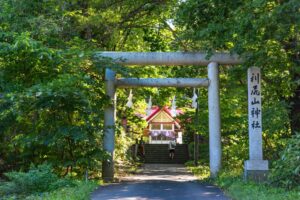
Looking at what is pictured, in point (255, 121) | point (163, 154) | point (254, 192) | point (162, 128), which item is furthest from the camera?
point (162, 128)

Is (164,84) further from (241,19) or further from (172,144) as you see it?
(172,144)

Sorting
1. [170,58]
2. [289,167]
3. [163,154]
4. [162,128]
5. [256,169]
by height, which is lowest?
A: [256,169]

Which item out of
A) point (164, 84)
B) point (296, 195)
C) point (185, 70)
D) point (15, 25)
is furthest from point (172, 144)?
point (296, 195)

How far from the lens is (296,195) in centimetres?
934

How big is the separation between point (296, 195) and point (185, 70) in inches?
588

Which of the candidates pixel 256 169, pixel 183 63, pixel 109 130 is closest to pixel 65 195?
pixel 256 169

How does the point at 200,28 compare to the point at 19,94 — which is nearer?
the point at 19,94

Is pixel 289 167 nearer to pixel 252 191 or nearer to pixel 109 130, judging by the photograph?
pixel 252 191

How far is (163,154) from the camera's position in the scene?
3631 cm

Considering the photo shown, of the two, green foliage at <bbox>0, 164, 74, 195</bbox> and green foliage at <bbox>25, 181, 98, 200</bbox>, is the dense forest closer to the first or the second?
green foliage at <bbox>0, 164, 74, 195</bbox>

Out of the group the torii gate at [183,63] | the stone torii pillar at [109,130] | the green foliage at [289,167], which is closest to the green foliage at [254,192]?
the green foliage at [289,167]

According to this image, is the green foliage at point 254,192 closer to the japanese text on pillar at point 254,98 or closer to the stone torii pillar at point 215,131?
the japanese text on pillar at point 254,98

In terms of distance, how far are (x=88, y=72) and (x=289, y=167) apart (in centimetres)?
817

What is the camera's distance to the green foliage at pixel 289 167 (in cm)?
1048
